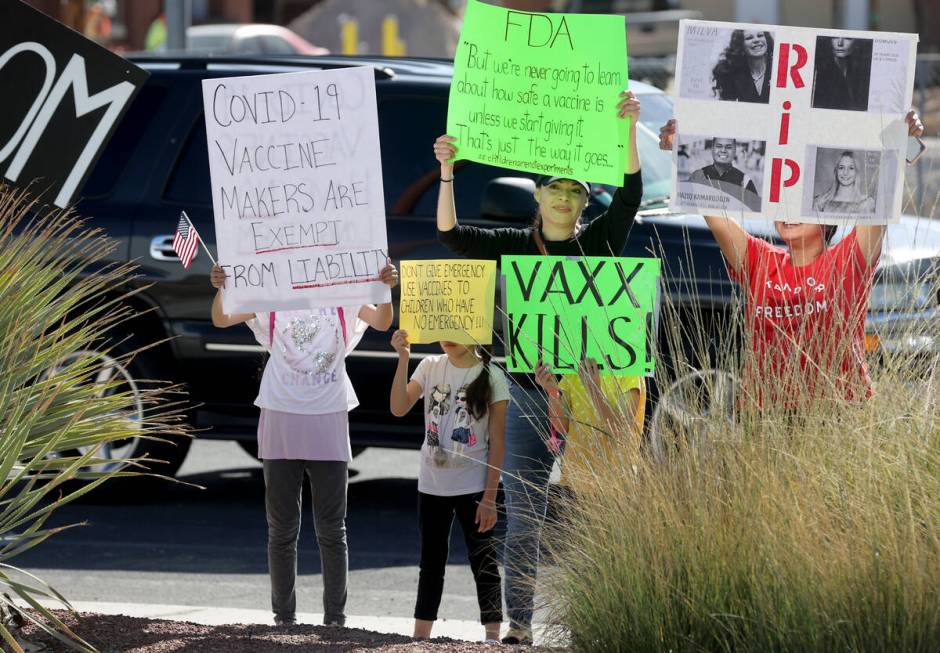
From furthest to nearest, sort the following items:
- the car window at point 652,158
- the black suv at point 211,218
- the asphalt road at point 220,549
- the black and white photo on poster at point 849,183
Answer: the car window at point 652,158, the black suv at point 211,218, the asphalt road at point 220,549, the black and white photo on poster at point 849,183

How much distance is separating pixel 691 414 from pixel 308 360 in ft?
5.09

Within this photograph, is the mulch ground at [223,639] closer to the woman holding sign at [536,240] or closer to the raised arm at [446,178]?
the woman holding sign at [536,240]

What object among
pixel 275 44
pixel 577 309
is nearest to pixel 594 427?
pixel 577 309

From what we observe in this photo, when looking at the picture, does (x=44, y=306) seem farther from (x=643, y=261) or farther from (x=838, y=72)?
(x=838, y=72)

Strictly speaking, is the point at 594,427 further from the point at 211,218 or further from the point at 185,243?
the point at 211,218

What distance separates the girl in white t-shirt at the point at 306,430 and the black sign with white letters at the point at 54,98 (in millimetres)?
860

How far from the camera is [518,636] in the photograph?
14.8ft

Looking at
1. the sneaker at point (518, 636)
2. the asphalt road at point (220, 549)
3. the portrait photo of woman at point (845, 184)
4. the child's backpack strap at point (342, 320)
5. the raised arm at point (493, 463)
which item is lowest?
the asphalt road at point (220, 549)

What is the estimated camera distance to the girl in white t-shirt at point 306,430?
195 inches

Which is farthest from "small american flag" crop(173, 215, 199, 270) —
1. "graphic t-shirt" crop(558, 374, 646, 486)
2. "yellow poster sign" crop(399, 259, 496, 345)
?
"graphic t-shirt" crop(558, 374, 646, 486)

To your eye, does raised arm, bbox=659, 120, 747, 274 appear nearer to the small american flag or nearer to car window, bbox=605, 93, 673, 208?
the small american flag

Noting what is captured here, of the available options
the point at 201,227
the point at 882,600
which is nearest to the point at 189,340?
the point at 201,227

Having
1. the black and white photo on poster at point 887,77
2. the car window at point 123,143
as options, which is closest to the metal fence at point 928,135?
the black and white photo on poster at point 887,77

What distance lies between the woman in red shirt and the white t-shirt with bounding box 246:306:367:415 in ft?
4.30
